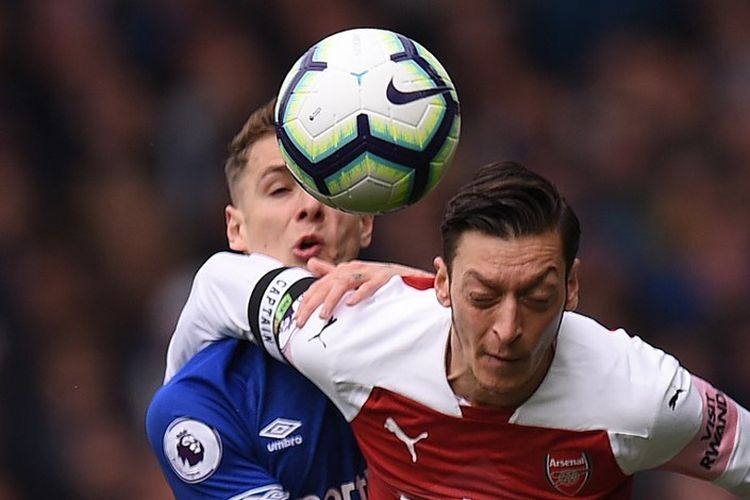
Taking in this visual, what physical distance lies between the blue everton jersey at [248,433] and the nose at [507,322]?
81cm

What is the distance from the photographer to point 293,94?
443cm

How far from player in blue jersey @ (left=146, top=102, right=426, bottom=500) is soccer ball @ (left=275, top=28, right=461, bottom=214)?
0.27 meters

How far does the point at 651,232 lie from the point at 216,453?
4156 millimetres

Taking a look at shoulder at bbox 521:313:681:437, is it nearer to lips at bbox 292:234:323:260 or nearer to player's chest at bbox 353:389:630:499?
player's chest at bbox 353:389:630:499

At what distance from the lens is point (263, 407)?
4.64 metres

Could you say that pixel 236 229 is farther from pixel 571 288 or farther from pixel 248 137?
Result: pixel 571 288

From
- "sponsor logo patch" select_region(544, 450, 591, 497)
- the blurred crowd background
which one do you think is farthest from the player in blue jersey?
the blurred crowd background

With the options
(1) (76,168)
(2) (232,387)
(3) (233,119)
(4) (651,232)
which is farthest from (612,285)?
(2) (232,387)

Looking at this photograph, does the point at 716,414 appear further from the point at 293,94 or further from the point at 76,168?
the point at 76,168

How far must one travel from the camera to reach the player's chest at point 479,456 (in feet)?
13.9

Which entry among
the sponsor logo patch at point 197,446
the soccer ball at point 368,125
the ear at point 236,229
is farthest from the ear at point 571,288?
the ear at point 236,229

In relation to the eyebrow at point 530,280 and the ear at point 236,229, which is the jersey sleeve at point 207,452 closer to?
the ear at point 236,229

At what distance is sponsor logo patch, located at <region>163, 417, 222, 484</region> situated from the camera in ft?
14.9

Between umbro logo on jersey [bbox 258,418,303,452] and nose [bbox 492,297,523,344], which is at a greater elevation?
nose [bbox 492,297,523,344]
